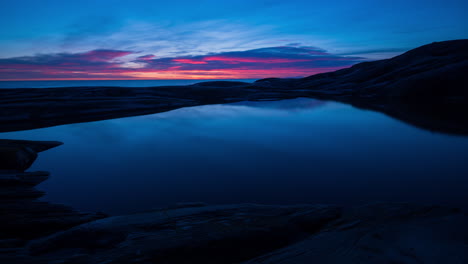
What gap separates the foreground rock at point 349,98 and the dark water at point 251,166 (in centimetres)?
436

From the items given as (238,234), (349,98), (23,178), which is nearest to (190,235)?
(238,234)

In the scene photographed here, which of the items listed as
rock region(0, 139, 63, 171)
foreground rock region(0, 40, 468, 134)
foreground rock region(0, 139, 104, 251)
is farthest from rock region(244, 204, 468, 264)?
foreground rock region(0, 40, 468, 134)

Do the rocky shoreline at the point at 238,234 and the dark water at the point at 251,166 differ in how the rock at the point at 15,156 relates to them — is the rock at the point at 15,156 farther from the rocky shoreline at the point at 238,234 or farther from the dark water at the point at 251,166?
the rocky shoreline at the point at 238,234

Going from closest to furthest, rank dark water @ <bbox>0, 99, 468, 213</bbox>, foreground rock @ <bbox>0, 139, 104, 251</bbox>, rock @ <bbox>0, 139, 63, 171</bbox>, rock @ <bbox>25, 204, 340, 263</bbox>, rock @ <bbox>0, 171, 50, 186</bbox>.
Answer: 1. rock @ <bbox>25, 204, 340, 263</bbox>
2. foreground rock @ <bbox>0, 139, 104, 251</bbox>
3. dark water @ <bbox>0, 99, 468, 213</bbox>
4. rock @ <bbox>0, 171, 50, 186</bbox>
5. rock @ <bbox>0, 139, 63, 171</bbox>

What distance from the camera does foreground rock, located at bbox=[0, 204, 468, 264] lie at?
362 centimetres

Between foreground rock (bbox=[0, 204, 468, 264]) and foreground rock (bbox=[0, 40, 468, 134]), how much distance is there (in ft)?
40.9

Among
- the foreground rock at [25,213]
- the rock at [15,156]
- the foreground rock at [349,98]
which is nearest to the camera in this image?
the foreground rock at [25,213]

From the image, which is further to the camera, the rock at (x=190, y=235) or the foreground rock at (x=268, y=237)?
the rock at (x=190, y=235)

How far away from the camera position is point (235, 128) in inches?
648

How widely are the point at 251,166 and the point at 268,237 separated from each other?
14.8ft

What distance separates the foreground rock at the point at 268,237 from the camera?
143 inches

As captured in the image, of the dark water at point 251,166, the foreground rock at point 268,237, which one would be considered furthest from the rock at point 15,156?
the foreground rock at point 268,237

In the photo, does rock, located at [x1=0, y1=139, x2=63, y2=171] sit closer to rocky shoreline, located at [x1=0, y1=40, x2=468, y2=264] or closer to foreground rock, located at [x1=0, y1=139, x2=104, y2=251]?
foreground rock, located at [x1=0, y1=139, x2=104, y2=251]

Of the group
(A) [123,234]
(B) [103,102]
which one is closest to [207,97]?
(B) [103,102]
